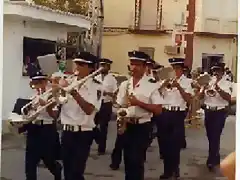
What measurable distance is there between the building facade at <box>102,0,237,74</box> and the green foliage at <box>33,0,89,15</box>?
10.1 ft

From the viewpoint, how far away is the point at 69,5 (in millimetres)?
13664

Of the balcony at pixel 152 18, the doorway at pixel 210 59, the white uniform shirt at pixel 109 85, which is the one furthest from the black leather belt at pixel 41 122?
the balcony at pixel 152 18

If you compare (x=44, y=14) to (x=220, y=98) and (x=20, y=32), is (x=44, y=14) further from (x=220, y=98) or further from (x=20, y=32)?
(x=220, y=98)

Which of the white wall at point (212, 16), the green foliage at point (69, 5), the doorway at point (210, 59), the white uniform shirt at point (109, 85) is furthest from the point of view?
the white wall at point (212, 16)

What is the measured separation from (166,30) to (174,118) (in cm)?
1159

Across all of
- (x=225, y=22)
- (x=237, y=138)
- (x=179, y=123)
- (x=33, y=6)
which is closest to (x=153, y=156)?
(x=179, y=123)

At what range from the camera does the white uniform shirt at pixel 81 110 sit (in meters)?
5.73

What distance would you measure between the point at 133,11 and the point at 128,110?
13.7 metres

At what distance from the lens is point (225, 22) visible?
18391mm

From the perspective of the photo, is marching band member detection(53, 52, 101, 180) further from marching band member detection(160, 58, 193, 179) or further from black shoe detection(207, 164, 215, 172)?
black shoe detection(207, 164, 215, 172)

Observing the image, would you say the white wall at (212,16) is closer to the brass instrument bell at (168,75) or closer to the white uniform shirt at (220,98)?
the white uniform shirt at (220,98)

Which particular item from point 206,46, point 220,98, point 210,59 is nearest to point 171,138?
point 220,98

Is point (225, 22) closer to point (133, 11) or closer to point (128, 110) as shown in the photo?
point (133, 11)

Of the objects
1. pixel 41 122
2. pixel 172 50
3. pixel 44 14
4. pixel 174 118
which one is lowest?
pixel 174 118
